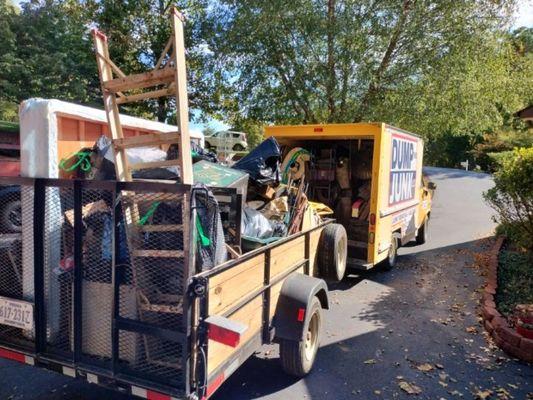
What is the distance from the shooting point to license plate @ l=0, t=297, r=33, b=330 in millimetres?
2793

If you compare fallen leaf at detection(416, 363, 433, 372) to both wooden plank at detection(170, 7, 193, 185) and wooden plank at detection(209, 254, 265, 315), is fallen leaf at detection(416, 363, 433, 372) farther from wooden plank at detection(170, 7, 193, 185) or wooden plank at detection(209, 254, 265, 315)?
wooden plank at detection(170, 7, 193, 185)

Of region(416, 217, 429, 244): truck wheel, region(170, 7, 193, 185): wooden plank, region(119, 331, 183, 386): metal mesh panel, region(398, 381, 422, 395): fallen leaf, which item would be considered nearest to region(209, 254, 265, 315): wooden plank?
region(119, 331, 183, 386): metal mesh panel

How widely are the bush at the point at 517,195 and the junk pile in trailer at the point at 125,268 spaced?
17.1 ft

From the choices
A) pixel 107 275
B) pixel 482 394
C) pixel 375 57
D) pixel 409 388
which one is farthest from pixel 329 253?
pixel 375 57

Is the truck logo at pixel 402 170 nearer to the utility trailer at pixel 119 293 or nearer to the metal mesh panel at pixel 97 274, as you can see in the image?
the utility trailer at pixel 119 293

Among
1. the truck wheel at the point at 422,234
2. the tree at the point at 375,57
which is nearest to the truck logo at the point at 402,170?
the truck wheel at the point at 422,234

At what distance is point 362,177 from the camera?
7488mm

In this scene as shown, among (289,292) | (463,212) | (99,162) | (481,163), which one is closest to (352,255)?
(289,292)

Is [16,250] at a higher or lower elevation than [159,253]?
lower

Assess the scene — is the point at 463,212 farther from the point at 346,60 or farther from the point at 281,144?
the point at 281,144

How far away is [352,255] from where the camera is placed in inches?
267

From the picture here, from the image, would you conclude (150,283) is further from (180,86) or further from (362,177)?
(362,177)

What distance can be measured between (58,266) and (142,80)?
1366 millimetres

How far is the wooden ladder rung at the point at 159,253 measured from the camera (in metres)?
2.59
